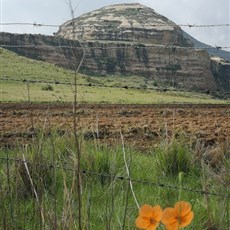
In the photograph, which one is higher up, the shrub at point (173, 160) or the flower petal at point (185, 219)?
the flower petal at point (185, 219)

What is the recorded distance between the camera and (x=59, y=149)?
19.9ft

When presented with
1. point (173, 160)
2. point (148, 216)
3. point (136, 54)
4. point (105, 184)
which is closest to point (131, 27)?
point (136, 54)

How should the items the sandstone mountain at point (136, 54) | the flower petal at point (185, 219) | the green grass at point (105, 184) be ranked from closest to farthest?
the flower petal at point (185, 219) < the green grass at point (105, 184) < the sandstone mountain at point (136, 54)

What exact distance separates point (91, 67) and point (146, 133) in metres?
90.4

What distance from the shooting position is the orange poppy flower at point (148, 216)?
5.99 ft

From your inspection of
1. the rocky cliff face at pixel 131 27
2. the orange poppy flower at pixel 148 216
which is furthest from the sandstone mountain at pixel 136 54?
the orange poppy flower at pixel 148 216

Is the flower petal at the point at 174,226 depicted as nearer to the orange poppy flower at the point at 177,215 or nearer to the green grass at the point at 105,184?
the orange poppy flower at the point at 177,215

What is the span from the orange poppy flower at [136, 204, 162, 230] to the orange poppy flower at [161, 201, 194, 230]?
1.2 inches

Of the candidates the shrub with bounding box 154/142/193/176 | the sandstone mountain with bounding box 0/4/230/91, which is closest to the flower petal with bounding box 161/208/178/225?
the shrub with bounding box 154/142/193/176

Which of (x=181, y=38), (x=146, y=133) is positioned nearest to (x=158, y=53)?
(x=181, y=38)

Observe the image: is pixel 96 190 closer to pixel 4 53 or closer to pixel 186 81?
pixel 4 53

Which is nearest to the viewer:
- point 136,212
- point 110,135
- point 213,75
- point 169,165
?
point 136,212

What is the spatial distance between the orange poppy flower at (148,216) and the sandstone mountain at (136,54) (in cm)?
6405

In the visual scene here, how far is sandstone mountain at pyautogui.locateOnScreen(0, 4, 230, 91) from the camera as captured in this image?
98.0 metres
